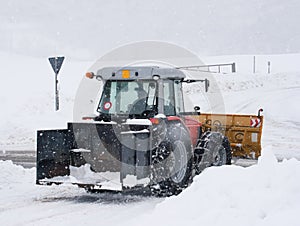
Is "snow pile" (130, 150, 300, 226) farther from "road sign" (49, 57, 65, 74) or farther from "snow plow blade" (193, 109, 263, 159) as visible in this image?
"road sign" (49, 57, 65, 74)

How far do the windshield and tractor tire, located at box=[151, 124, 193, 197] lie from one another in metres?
0.66

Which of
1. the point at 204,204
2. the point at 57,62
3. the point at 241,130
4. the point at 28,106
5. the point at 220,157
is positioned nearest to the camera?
the point at 204,204

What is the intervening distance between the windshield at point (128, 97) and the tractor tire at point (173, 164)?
66 centimetres

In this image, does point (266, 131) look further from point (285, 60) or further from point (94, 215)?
point (285, 60)

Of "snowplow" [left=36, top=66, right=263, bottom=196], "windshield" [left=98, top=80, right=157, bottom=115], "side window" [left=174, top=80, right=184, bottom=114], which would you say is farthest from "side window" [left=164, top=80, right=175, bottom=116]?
"windshield" [left=98, top=80, right=157, bottom=115]

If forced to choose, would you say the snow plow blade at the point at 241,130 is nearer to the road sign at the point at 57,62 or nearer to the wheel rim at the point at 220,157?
the wheel rim at the point at 220,157

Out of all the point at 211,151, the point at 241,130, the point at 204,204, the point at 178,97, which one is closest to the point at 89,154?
the point at 178,97

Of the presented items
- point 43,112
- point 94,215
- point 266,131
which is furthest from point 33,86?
point 94,215

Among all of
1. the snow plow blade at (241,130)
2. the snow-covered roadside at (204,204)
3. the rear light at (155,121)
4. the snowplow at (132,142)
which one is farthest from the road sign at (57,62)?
the rear light at (155,121)

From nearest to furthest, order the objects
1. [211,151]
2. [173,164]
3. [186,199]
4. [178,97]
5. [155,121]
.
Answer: [186,199] → [155,121] → [173,164] → [178,97] → [211,151]

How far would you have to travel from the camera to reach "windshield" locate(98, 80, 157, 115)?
345 inches

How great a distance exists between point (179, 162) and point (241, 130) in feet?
11.1

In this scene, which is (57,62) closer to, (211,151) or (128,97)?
(128,97)

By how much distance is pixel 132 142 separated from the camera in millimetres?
7824
